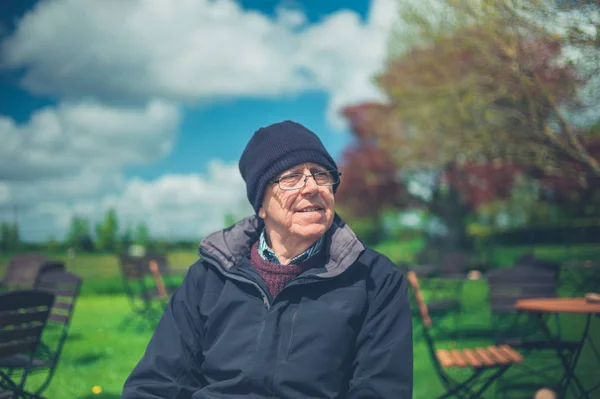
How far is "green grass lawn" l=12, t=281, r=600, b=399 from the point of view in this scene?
18.3ft

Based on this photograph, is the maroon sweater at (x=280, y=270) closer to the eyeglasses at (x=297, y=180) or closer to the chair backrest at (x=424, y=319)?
the eyeglasses at (x=297, y=180)

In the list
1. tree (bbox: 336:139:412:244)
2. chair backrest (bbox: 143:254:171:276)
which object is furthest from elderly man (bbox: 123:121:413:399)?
tree (bbox: 336:139:412:244)

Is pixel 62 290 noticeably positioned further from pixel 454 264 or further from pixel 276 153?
pixel 454 264

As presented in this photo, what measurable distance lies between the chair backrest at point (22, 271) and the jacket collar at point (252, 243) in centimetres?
634

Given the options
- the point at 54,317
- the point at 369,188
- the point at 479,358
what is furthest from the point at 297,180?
the point at 369,188

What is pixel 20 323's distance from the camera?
3.58 meters

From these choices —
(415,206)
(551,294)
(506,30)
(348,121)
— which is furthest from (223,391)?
(348,121)

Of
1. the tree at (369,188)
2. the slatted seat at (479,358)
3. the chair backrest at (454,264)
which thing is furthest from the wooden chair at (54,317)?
the tree at (369,188)

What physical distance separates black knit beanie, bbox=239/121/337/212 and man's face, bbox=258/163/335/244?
0.05 metres

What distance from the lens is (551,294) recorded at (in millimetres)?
5641

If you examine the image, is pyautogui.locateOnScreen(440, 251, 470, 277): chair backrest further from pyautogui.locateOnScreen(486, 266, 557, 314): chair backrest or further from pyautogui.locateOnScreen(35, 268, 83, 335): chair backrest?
pyautogui.locateOnScreen(35, 268, 83, 335): chair backrest

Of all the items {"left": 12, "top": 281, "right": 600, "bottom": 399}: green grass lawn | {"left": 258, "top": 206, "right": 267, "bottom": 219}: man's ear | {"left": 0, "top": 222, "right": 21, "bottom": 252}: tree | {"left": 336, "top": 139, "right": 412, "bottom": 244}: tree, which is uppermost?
{"left": 336, "top": 139, "right": 412, "bottom": 244}: tree

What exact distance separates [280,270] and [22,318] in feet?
6.68

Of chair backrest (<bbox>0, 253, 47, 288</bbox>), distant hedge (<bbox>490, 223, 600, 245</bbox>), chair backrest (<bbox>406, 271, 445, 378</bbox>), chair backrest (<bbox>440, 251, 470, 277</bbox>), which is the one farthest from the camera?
distant hedge (<bbox>490, 223, 600, 245</bbox>)
